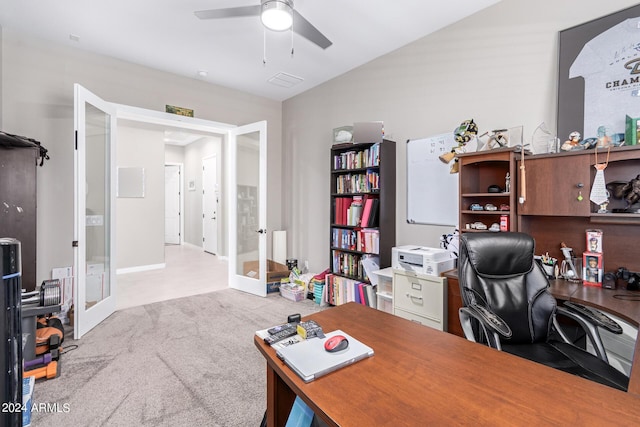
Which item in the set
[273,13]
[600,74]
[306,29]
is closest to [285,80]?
Result: [306,29]

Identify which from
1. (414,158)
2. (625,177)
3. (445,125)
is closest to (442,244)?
(414,158)

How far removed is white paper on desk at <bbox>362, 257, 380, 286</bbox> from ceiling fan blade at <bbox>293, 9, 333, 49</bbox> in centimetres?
215

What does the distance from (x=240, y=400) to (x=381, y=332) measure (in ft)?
4.00

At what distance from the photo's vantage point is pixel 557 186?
210 cm

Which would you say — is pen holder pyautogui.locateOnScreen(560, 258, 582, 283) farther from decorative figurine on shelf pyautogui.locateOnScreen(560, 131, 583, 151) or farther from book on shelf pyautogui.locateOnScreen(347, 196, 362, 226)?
book on shelf pyautogui.locateOnScreen(347, 196, 362, 226)

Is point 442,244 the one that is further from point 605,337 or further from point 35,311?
point 35,311

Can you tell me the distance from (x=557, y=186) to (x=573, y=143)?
0.31 m

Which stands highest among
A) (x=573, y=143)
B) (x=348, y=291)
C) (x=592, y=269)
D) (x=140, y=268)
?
(x=573, y=143)

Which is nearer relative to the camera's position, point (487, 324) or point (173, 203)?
point (487, 324)

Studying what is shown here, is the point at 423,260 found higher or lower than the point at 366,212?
lower

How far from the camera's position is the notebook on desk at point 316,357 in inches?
39.1

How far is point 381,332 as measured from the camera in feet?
4.33

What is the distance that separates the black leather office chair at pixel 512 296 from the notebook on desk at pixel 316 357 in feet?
2.59

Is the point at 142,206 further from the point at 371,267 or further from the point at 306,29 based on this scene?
the point at 306,29
